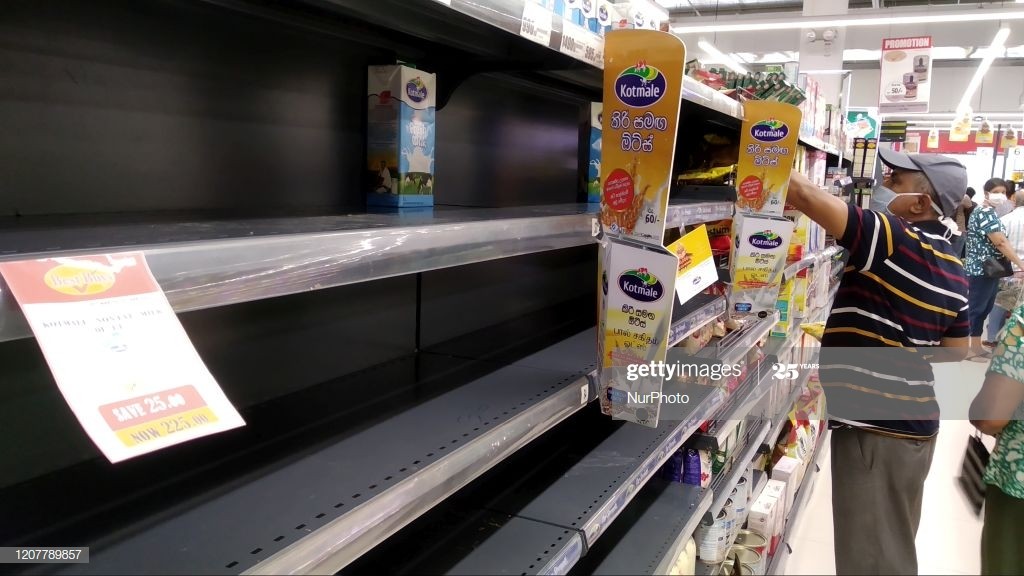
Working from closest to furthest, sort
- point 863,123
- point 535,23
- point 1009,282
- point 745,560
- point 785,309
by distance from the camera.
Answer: point 535,23 → point 745,560 → point 785,309 → point 863,123 → point 1009,282

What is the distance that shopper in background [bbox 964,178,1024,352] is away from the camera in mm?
7004

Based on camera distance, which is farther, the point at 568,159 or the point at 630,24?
the point at 568,159

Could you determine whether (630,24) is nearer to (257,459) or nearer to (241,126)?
(241,126)

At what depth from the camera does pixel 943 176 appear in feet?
8.07

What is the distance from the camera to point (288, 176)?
1295 millimetres

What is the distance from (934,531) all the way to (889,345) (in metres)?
1.81

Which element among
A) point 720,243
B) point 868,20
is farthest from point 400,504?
point 868,20

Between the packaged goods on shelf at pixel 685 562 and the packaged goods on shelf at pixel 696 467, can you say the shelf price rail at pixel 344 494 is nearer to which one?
the packaged goods on shelf at pixel 685 562

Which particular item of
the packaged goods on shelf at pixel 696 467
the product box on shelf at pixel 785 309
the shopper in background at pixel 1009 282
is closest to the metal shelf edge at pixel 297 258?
the packaged goods on shelf at pixel 696 467

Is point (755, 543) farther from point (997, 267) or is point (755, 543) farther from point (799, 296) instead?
point (997, 267)

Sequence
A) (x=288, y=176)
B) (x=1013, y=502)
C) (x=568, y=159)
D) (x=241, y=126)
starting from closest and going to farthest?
1. (x=241, y=126)
2. (x=288, y=176)
3. (x=1013, y=502)
4. (x=568, y=159)

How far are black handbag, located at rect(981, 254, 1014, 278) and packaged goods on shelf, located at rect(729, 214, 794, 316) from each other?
6.41 metres

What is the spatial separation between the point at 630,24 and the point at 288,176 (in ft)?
2.48

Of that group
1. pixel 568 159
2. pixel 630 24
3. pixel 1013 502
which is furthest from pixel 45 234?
pixel 1013 502
